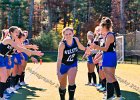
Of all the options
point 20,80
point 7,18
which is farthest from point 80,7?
point 20,80

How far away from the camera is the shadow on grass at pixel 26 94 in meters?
11.6

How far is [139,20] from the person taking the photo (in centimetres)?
5925

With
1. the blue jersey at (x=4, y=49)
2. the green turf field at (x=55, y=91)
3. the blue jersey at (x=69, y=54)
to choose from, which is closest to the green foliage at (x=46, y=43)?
the green turf field at (x=55, y=91)

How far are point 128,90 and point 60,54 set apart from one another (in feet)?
14.1

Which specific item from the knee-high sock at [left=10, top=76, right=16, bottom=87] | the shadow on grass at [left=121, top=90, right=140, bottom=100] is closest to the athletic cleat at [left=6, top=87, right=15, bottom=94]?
the knee-high sock at [left=10, top=76, right=16, bottom=87]

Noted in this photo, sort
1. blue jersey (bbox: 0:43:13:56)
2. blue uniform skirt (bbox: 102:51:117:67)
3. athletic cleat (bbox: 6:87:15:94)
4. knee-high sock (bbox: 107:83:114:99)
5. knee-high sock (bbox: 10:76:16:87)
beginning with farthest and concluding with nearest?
1. knee-high sock (bbox: 10:76:16:87)
2. athletic cleat (bbox: 6:87:15:94)
3. blue jersey (bbox: 0:43:13:56)
4. knee-high sock (bbox: 107:83:114:99)
5. blue uniform skirt (bbox: 102:51:117:67)

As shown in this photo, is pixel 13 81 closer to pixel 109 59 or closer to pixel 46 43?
pixel 109 59

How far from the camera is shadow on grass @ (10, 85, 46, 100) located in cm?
1162

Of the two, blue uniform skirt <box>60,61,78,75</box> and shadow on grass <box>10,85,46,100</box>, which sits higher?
blue uniform skirt <box>60,61,78,75</box>

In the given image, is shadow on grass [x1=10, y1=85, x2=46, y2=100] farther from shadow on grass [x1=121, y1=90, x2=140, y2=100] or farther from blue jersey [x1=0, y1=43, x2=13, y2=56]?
shadow on grass [x1=121, y1=90, x2=140, y2=100]

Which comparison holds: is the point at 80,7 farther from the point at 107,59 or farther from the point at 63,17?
the point at 107,59

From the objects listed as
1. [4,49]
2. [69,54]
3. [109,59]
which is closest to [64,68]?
[69,54]

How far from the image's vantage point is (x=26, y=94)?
1240cm

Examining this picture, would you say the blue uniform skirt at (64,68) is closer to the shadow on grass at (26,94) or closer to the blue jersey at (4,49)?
the blue jersey at (4,49)
